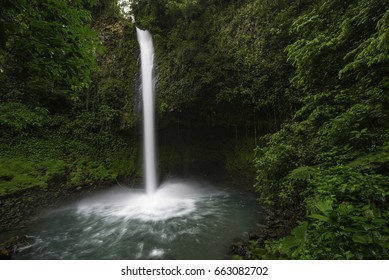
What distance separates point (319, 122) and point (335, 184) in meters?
1.88

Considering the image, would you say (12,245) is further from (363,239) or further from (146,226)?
(363,239)

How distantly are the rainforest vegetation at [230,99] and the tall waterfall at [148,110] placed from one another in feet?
1.91

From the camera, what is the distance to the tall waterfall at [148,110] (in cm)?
1238

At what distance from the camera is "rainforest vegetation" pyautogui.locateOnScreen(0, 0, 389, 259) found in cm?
253

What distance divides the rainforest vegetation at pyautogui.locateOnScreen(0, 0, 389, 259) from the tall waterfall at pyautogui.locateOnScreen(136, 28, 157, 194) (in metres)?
0.58

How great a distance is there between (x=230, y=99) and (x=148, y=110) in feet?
16.4

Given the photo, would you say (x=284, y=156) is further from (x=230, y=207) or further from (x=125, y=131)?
(x=125, y=131)

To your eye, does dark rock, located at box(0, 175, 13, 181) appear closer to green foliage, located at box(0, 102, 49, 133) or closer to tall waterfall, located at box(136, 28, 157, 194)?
green foliage, located at box(0, 102, 49, 133)

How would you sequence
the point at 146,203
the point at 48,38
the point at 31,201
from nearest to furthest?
the point at 48,38 < the point at 31,201 < the point at 146,203

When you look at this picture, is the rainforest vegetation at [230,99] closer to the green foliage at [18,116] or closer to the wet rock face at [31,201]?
the green foliage at [18,116]

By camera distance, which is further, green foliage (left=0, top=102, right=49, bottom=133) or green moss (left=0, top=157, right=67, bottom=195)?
green moss (left=0, top=157, right=67, bottom=195)

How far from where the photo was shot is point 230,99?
35.2 feet

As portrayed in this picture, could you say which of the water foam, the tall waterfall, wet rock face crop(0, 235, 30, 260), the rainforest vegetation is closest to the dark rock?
the rainforest vegetation

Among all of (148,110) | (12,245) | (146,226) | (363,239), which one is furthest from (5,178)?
(363,239)
